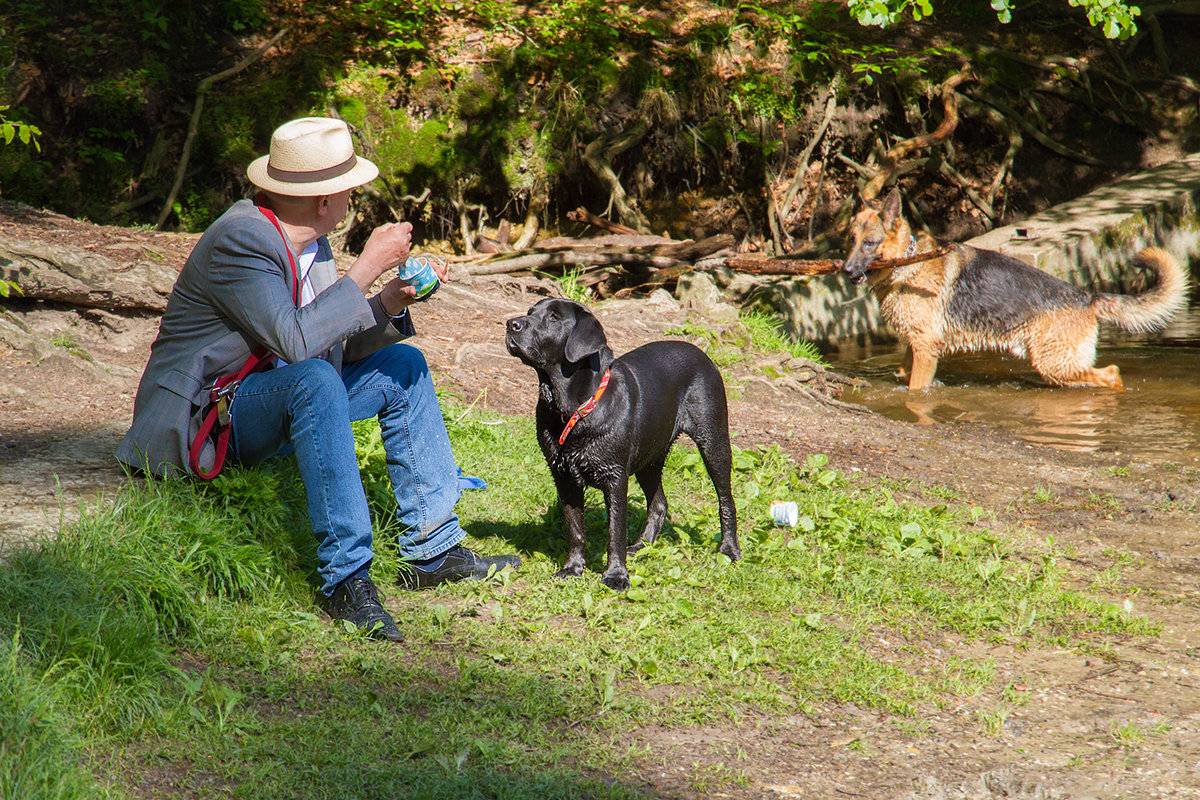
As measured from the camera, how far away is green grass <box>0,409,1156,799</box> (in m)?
2.94

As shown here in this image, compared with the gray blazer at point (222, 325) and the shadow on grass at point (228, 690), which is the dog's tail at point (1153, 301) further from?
the gray blazer at point (222, 325)

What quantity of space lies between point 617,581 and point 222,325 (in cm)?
203

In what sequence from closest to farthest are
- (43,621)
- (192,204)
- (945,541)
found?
(43,621) < (945,541) < (192,204)

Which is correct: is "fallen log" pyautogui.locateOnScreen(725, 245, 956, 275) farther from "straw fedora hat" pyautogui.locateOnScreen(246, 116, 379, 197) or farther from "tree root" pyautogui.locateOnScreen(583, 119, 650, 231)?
"straw fedora hat" pyautogui.locateOnScreen(246, 116, 379, 197)

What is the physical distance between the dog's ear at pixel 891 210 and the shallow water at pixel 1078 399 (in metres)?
1.71

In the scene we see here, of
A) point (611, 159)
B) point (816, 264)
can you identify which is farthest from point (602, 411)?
point (611, 159)

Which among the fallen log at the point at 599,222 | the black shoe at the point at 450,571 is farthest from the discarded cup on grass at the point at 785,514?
the fallen log at the point at 599,222

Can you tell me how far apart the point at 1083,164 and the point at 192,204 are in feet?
46.1

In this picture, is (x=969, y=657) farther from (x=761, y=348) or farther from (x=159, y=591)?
(x=761, y=348)

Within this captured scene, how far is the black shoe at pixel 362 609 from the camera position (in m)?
3.78

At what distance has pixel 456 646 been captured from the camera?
385 centimetres

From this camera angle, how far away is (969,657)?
4023mm

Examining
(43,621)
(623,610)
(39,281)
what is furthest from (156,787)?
(39,281)

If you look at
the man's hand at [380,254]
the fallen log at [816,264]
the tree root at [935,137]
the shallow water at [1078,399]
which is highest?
the tree root at [935,137]
